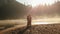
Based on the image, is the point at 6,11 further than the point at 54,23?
Yes

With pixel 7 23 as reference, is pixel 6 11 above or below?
above

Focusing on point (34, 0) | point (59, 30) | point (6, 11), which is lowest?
point (59, 30)

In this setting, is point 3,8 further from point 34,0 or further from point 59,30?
point 59,30

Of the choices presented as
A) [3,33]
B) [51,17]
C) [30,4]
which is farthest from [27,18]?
[3,33]

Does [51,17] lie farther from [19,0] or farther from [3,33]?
[3,33]

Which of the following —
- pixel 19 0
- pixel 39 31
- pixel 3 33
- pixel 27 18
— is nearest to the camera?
pixel 3 33

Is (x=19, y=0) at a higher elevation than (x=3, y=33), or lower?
higher

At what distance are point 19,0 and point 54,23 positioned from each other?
71 centimetres

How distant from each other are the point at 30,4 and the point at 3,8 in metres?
0.48

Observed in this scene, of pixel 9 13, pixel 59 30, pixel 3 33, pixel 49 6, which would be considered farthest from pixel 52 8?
pixel 3 33

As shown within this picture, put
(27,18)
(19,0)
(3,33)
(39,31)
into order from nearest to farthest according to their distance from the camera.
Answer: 1. (3,33)
2. (39,31)
3. (27,18)
4. (19,0)

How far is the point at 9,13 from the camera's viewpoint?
89.5 inches

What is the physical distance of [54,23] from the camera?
212 centimetres

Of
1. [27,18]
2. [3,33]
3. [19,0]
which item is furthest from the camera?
[19,0]
